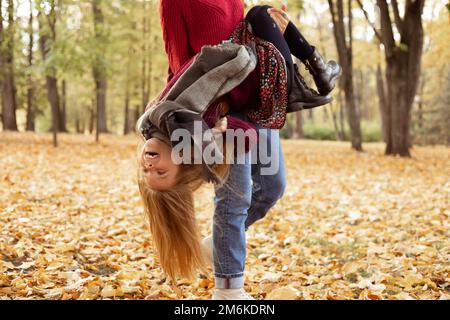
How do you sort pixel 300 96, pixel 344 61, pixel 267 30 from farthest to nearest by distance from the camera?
pixel 344 61
pixel 300 96
pixel 267 30

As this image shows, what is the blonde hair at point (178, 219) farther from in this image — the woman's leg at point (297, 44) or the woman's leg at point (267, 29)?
the woman's leg at point (297, 44)

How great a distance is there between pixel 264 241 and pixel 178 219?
2513 millimetres

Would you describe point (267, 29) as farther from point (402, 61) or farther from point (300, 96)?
point (402, 61)

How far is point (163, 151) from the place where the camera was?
2.22 m

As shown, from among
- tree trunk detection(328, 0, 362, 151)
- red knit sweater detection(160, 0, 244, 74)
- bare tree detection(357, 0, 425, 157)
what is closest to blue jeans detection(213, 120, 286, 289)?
red knit sweater detection(160, 0, 244, 74)

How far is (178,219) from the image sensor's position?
2.38 metres

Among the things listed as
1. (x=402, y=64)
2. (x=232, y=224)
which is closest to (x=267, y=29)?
(x=232, y=224)

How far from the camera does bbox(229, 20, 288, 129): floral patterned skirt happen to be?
238cm

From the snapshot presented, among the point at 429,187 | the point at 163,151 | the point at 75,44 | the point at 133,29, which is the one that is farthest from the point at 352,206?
the point at 133,29

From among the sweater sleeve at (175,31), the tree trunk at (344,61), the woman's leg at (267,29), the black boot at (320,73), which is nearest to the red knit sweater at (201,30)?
the sweater sleeve at (175,31)

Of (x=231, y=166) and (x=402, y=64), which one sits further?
(x=402, y=64)

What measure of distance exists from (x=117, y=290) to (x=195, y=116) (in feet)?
4.68

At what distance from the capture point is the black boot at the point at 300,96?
100 inches

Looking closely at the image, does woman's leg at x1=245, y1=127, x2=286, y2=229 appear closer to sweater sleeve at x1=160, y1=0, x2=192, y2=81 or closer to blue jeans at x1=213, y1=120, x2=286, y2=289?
blue jeans at x1=213, y1=120, x2=286, y2=289
